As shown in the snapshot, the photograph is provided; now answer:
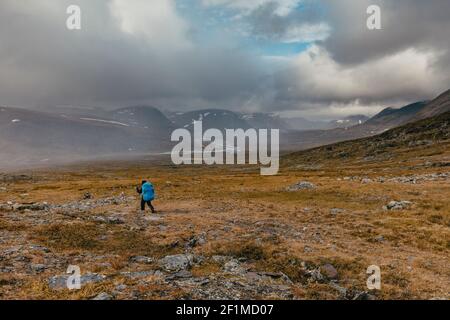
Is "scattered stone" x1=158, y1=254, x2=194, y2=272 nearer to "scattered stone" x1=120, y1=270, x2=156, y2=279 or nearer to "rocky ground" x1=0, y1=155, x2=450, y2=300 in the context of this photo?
"rocky ground" x1=0, y1=155, x2=450, y2=300

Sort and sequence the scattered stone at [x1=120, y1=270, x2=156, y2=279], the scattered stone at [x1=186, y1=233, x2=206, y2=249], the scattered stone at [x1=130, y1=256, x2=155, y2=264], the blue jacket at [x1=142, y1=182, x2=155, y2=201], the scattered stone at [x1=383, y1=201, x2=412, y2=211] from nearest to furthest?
the scattered stone at [x1=120, y1=270, x2=156, y2=279] < the scattered stone at [x1=130, y1=256, x2=155, y2=264] < the scattered stone at [x1=186, y1=233, x2=206, y2=249] < the blue jacket at [x1=142, y1=182, x2=155, y2=201] < the scattered stone at [x1=383, y1=201, x2=412, y2=211]

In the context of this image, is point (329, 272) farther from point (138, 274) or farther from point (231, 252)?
point (138, 274)

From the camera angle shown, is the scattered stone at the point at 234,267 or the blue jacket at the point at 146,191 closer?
the scattered stone at the point at 234,267

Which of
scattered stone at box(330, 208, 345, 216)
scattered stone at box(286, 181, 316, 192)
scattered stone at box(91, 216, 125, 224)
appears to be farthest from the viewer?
scattered stone at box(286, 181, 316, 192)

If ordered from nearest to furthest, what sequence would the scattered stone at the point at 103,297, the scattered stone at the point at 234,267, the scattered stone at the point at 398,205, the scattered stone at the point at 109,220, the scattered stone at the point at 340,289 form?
1. the scattered stone at the point at 103,297
2. the scattered stone at the point at 340,289
3. the scattered stone at the point at 234,267
4. the scattered stone at the point at 109,220
5. the scattered stone at the point at 398,205

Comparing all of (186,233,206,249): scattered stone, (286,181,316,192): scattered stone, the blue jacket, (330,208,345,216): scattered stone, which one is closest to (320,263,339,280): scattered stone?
(186,233,206,249): scattered stone

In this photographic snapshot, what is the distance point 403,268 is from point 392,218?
11960mm

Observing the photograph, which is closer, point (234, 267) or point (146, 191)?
point (234, 267)

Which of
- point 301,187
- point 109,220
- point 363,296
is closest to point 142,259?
point 109,220
